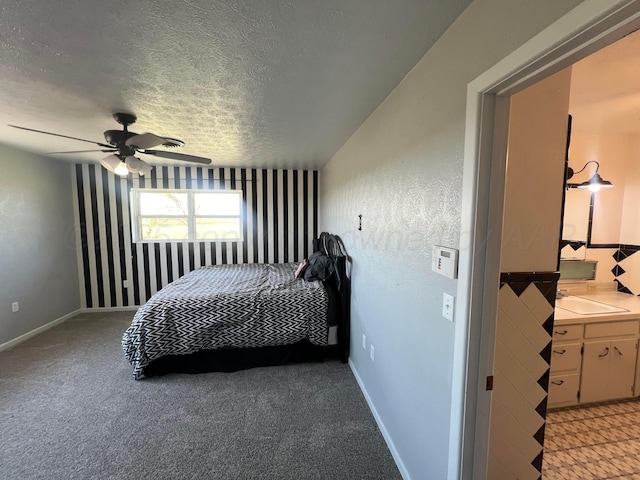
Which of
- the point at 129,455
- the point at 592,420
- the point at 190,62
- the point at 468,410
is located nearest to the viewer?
the point at 468,410

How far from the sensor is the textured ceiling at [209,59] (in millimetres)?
1079

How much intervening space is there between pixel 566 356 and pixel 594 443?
559 millimetres

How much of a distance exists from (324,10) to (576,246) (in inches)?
119

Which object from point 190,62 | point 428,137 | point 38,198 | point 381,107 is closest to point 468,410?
point 428,137

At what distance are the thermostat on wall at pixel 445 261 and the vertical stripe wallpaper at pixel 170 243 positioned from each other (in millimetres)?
3623

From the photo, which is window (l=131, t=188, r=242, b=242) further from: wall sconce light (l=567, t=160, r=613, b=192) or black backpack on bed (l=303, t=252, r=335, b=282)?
wall sconce light (l=567, t=160, r=613, b=192)

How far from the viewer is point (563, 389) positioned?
2.12 m

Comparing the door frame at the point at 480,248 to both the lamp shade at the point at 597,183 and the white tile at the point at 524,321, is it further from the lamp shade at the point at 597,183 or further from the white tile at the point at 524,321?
the lamp shade at the point at 597,183

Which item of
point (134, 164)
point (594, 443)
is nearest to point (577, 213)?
point (594, 443)

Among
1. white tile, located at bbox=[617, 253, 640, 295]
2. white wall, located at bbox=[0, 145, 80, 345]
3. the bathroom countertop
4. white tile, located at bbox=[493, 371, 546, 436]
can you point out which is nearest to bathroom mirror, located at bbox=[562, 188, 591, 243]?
white tile, located at bbox=[617, 253, 640, 295]

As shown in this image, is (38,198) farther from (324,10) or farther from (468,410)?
(468,410)

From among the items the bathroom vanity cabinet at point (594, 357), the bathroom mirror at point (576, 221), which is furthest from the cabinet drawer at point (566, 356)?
the bathroom mirror at point (576, 221)

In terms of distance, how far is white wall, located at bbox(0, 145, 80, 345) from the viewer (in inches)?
121

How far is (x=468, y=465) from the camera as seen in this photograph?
1067 millimetres
